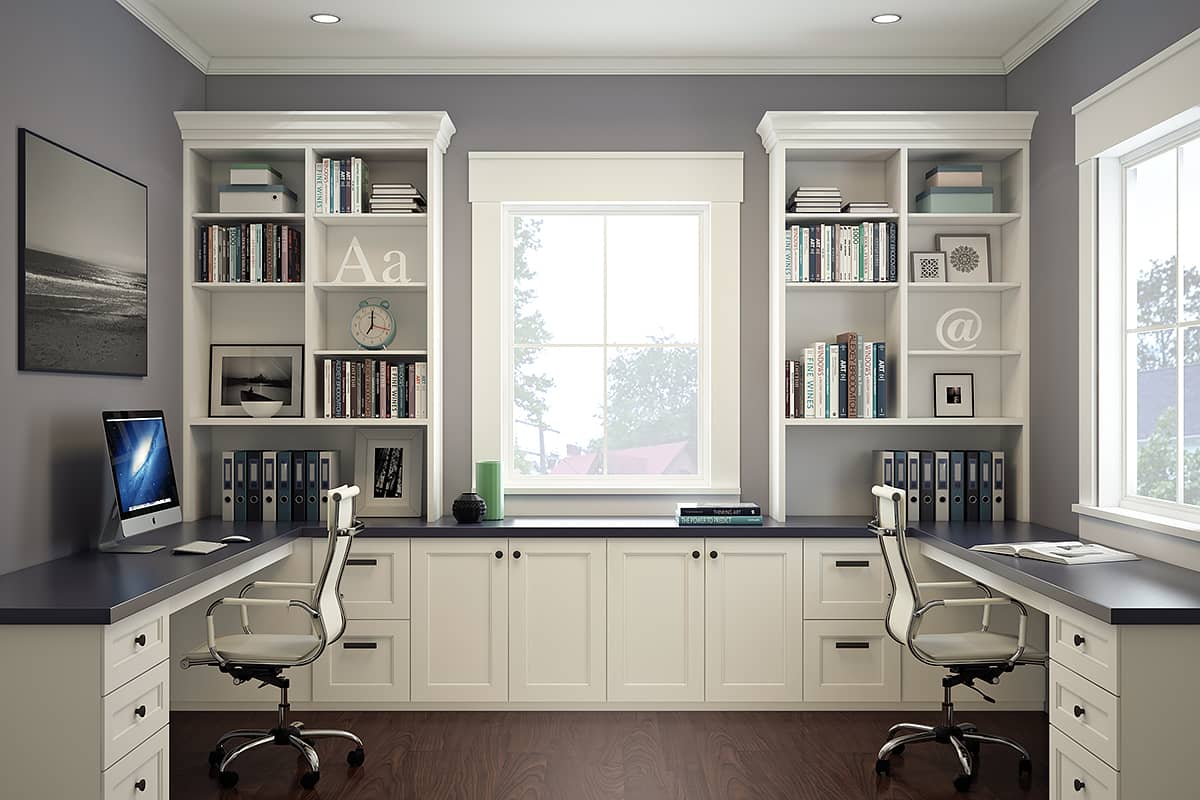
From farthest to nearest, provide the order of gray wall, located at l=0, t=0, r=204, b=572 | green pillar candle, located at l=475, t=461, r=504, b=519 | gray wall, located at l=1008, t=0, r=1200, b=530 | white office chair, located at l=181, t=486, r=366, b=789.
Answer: green pillar candle, located at l=475, t=461, r=504, b=519 < gray wall, located at l=1008, t=0, r=1200, b=530 < white office chair, located at l=181, t=486, r=366, b=789 < gray wall, located at l=0, t=0, r=204, b=572

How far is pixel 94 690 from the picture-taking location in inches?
89.7

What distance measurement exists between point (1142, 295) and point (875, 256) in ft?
3.50

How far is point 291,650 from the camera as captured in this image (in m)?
3.19

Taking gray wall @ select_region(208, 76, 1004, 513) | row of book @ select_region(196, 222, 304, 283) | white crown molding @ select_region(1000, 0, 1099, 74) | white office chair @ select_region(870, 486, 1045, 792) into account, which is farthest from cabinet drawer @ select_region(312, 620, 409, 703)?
white crown molding @ select_region(1000, 0, 1099, 74)

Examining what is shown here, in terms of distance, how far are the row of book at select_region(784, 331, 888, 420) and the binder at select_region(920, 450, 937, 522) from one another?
0.27m

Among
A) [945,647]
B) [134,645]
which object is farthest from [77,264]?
[945,647]

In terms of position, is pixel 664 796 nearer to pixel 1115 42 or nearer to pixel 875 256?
pixel 875 256

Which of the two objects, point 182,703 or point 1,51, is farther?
point 182,703

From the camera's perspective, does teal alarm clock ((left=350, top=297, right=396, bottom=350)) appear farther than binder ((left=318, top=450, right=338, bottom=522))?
Yes

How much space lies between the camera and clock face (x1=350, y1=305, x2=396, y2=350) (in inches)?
164

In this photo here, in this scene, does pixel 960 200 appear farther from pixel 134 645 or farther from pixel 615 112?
pixel 134 645

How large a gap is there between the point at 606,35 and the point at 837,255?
1389mm

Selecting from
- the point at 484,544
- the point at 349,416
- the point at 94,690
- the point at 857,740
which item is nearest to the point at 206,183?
the point at 349,416

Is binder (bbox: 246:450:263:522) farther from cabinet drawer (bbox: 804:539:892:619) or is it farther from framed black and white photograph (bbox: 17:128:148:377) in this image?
cabinet drawer (bbox: 804:539:892:619)
